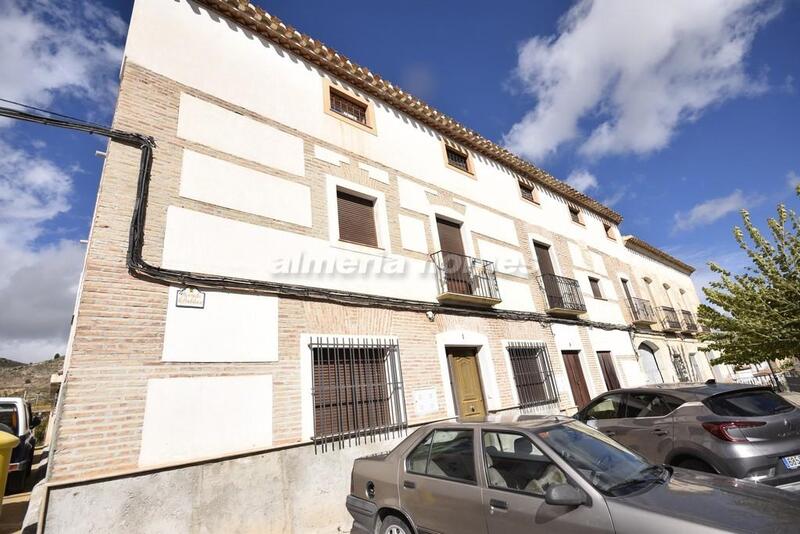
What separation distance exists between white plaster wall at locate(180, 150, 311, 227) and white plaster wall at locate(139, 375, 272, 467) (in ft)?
8.42

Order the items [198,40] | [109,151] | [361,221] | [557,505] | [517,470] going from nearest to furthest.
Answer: [557,505] → [517,470] → [109,151] → [198,40] → [361,221]

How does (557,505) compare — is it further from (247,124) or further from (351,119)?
(351,119)

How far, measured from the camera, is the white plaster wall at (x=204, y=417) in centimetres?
398

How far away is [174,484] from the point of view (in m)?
3.89

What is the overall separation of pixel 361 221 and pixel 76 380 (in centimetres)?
483

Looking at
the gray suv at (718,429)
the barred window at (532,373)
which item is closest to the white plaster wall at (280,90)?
the barred window at (532,373)

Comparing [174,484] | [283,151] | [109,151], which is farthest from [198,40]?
[174,484]

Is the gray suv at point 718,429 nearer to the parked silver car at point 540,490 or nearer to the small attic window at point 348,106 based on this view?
the parked silver car at point 540,490

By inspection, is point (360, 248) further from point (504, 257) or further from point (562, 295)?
point (562, 295)

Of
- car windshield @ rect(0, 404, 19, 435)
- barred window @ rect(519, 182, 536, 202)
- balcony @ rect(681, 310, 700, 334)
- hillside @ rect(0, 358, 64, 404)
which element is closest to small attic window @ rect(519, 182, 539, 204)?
barred window @ rect(519, 182, 536, 202)

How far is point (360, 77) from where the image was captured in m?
8.47

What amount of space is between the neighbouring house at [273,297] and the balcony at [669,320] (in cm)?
655

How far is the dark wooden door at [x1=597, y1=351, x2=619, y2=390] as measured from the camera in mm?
10883

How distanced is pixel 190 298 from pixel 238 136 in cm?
296
